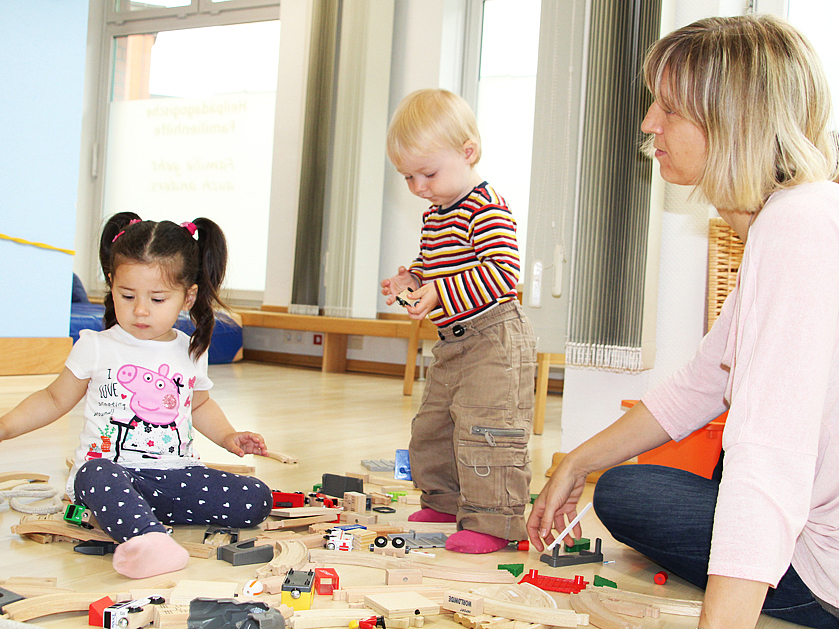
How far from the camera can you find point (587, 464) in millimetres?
1096

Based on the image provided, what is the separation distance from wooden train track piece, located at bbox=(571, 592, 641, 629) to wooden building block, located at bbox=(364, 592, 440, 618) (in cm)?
19

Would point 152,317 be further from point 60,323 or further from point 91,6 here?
point 91,6

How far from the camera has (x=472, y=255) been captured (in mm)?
1481

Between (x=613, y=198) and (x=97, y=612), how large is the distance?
1524 millimetres

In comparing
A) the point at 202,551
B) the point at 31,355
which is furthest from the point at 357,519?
the point at 31,355

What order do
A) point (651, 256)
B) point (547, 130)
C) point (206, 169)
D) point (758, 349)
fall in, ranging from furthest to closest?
point (206, 169) < point (547, 130) < point (651, 256) < point (758, 349)

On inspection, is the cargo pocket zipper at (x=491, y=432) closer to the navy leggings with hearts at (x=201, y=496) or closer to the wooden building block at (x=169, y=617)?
the navy leggings with hearts at (x=201, y=496)

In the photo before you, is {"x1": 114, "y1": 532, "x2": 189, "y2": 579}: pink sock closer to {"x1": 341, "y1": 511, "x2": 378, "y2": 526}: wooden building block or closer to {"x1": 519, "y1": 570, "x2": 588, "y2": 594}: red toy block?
{"x1": 341, "y1": 511, "x2": 378, "y2": 526}: wooden building block

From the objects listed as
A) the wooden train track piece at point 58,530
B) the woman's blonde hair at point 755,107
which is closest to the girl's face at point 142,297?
the wooden train track piece at point 58,530

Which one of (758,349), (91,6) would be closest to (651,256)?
(758,349)

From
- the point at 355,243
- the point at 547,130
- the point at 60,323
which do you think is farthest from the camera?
the point at 355,243

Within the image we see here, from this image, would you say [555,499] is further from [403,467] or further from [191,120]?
[191,120]

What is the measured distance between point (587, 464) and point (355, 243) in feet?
12.0

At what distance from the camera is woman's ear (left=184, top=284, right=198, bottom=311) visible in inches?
56.6
